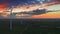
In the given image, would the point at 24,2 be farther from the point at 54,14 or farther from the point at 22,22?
the point at 54,14

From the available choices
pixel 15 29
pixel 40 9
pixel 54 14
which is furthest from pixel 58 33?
pixel 15 29

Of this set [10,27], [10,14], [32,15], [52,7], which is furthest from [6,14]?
[52,7]

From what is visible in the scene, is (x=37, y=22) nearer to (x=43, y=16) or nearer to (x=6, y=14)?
(x=43, y=16)

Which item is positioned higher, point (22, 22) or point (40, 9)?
point (40, 9)

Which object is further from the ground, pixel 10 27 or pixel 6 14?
pixel 6 14

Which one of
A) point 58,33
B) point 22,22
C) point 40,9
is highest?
point 40,9
